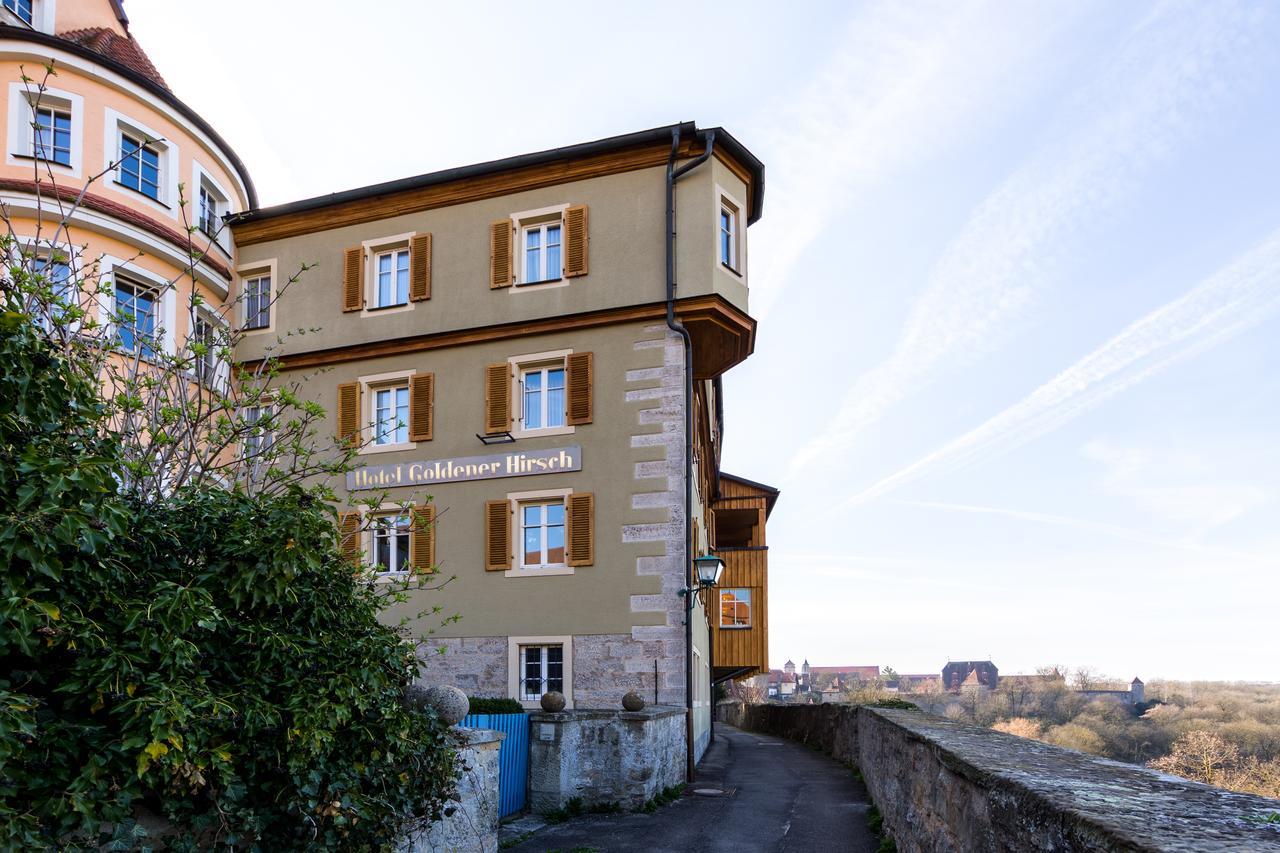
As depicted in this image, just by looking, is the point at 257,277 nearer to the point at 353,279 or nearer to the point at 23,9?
the point at 353,279

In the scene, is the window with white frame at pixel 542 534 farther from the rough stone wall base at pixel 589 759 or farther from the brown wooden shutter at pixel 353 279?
the brown wooden shutter at pixel 353 279

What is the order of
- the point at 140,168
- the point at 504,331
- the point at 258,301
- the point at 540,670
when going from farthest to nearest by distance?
1. the point at 258,301
2. the point at 140,168
3. the point at 504,331
4. the point at 540,670

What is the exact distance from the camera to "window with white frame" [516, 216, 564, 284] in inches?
763

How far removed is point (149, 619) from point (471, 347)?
48.0 ft

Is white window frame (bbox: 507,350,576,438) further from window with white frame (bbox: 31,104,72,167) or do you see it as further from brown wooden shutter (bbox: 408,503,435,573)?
window with white frame (bbox: 31,104,72,167)

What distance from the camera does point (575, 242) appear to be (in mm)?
18969

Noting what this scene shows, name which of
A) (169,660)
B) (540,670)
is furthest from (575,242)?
(169,660)

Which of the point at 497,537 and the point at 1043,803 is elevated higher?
the point at 497,537

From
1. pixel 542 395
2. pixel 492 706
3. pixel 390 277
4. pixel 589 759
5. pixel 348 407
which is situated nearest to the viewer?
pixel 589 759

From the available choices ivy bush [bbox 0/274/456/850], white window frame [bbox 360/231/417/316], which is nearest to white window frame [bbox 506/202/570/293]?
white window frame [bbox 360/231/417/316]

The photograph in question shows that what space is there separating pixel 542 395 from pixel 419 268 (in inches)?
155

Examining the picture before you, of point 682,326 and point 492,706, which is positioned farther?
point 682,326

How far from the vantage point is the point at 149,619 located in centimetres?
507

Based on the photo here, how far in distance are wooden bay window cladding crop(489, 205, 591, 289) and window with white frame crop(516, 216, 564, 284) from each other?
22 cm
